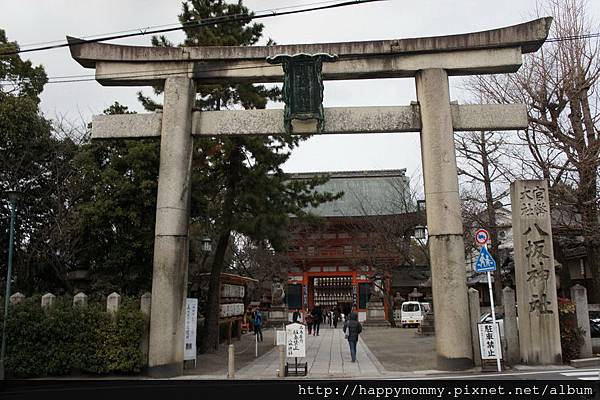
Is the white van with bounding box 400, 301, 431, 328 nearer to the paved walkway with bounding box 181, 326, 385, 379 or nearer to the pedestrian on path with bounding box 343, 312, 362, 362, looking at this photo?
the paved walkway with bounding box 181, 326, 385, 379

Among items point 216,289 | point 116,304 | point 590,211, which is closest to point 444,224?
point 590,211

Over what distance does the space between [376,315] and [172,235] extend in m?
26.1

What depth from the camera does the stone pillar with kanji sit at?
37.1 ft

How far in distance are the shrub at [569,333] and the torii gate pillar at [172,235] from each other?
9717 mm

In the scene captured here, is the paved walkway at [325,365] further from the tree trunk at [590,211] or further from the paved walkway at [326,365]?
the tree trunk at [590,211]

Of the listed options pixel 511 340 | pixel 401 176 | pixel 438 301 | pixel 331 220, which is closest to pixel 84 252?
pixel 438 301

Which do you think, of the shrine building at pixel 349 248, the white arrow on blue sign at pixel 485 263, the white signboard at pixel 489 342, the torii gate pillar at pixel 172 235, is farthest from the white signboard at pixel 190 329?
the shrine building at pixel 349 248

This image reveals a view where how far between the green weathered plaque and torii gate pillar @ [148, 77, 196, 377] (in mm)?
2679

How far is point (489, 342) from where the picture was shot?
11039 millimetres

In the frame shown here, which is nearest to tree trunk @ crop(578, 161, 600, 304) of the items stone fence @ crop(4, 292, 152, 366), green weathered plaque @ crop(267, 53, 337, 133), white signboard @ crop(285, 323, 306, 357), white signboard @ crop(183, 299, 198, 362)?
green weathered plaque @ crop(267, 53, 337, 133)

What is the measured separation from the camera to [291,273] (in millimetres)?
37344

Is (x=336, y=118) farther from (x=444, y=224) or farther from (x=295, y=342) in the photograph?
(x=295, y=342)

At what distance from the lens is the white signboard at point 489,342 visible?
10.9 m

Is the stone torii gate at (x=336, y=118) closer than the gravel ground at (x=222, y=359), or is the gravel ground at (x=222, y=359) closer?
the stone torii gate at (x=336, y=118)
